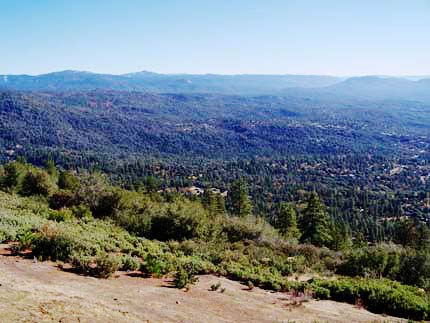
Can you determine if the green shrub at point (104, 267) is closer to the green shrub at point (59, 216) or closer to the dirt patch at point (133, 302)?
the dirt patch at point (133, 302)

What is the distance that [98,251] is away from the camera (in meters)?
14.8

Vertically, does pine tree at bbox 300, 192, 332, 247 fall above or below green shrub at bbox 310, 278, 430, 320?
below

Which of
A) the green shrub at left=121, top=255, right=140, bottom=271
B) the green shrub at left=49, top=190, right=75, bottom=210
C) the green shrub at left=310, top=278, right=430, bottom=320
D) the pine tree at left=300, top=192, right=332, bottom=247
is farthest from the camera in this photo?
the pine tree at left=300, top=192, right=332, bottom=247

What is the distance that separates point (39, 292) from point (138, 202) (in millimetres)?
18680

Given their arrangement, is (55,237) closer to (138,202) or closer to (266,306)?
(266,306)

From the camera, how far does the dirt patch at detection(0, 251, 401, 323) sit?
952 centimetres

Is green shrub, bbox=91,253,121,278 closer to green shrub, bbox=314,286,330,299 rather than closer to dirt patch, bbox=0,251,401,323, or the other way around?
dirt patch, bbox=0,251,401,323

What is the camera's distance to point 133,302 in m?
11.0

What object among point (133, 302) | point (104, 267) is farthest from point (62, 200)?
point (133, 302)

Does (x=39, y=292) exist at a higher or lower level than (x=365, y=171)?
higher

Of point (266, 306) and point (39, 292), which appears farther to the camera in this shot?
point (266, 306)

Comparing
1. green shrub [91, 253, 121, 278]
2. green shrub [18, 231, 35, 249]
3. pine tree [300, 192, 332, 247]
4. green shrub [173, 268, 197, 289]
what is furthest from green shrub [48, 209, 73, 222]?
pine tree [300, 192, 332, 247]

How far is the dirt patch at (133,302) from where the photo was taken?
31.2 feet

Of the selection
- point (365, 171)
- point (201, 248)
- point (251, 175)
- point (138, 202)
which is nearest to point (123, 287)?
point (201, 248)
